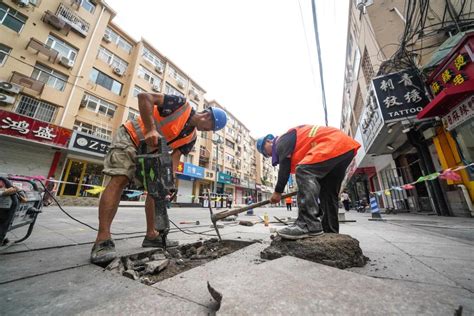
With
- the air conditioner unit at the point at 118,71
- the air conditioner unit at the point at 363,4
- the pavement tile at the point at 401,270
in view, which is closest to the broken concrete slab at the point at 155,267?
the pavement tile at the point at 401,270

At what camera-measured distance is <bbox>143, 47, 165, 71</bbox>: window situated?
56.3 ft

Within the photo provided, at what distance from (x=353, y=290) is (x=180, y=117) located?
76.2 inches

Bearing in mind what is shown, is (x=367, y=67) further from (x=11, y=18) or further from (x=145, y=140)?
(x=11, y=18)

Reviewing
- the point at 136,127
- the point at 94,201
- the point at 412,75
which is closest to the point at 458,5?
the point at 412,75

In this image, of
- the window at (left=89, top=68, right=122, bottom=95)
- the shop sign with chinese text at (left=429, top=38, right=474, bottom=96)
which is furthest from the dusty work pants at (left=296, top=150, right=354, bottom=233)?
the window at (left=89, top=68, right=122, bottom=95)

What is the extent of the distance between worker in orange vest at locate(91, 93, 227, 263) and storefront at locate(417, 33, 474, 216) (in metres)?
5.79

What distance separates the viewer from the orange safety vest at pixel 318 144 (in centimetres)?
183

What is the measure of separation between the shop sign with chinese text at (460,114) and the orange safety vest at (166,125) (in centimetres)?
644

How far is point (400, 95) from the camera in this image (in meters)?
6.10

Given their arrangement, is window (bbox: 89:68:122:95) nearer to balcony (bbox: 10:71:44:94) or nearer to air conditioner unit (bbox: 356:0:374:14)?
balcony (bbox: 10:71:44:94)

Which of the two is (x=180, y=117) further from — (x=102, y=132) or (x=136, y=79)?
(x=136, y=79)

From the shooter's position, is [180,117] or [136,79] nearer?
[180,117]

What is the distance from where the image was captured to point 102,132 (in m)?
12.9

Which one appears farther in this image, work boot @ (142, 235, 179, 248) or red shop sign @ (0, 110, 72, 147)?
red shop sign @ (0, 110, 72, 147)
